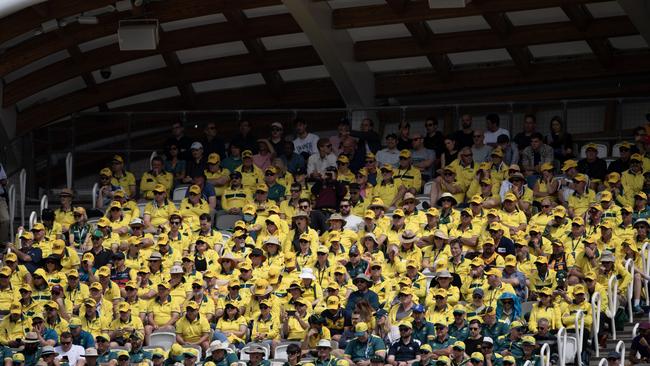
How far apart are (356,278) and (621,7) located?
7.92 m

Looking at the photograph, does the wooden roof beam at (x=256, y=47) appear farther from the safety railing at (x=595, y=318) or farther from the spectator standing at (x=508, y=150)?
the safety railing at (x=595, y=318)

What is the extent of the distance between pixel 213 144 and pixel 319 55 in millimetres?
3146

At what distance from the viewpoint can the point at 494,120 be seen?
26938mm

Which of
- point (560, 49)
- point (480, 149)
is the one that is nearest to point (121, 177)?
point (480, 149)

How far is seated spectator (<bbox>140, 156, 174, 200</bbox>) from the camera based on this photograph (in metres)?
27.2

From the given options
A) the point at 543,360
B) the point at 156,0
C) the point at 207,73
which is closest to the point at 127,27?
the point at 156,0

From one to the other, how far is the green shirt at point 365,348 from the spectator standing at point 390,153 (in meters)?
6.15

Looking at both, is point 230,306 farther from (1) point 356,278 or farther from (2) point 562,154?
(2) point 562,154

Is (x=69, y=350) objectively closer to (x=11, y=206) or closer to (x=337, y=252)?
(x=337, y=252)

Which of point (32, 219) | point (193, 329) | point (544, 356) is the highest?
point (32, 219)

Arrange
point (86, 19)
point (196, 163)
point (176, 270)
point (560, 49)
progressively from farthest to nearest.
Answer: point (560, 49)
point (196, 163)
point (86, 19)
point (176, 270)

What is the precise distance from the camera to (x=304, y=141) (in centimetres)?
2781

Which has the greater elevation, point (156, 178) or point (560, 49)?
point (560, 49)

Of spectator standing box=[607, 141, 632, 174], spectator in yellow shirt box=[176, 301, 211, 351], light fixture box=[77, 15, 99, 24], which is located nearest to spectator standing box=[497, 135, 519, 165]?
spectator standing box=[607, 141, 632, 174]
